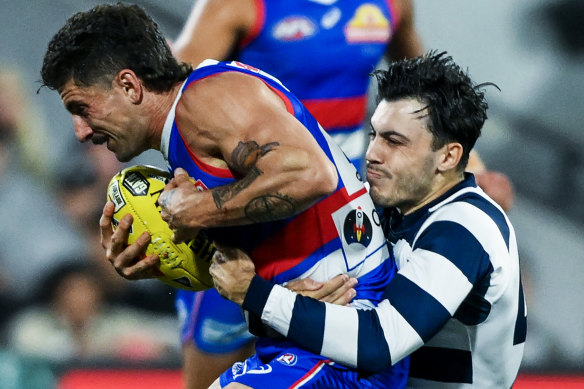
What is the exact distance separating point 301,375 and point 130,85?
2.62 ft

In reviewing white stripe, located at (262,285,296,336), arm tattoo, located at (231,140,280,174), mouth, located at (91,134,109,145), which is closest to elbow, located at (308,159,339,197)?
arm tattoo, located at (231,140,280,174)

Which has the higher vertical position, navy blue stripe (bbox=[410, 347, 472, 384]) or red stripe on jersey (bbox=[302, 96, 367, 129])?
red stripe on jersey (bbox=[302, 96, 367, 129])

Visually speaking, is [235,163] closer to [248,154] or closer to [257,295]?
[248,154]

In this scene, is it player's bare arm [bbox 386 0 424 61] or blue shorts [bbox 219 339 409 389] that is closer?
blue shorts [bbox 219 339 409 389]

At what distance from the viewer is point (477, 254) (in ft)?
6.95

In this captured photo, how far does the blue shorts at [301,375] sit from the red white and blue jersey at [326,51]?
1169 mm

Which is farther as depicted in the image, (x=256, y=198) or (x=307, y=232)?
(x=307, y=232)

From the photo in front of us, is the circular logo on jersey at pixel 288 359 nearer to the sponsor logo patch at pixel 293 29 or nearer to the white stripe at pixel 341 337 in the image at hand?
the white stripe at pixel 341 337

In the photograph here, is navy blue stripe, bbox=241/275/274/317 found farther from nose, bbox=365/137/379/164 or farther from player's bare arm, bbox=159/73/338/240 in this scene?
nose, bbox=365/137/379/164

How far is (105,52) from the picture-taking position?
2211 millimetres

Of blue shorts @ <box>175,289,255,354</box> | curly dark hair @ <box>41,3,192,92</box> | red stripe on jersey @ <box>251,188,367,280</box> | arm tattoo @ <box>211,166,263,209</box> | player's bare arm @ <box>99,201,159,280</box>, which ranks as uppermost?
curly dark hair @ <box>41,3,192,92</box>

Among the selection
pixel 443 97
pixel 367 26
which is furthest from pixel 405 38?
pixel 443 97

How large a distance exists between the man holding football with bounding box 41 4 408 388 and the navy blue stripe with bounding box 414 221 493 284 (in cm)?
16

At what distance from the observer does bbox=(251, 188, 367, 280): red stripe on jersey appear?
7.04 ft
